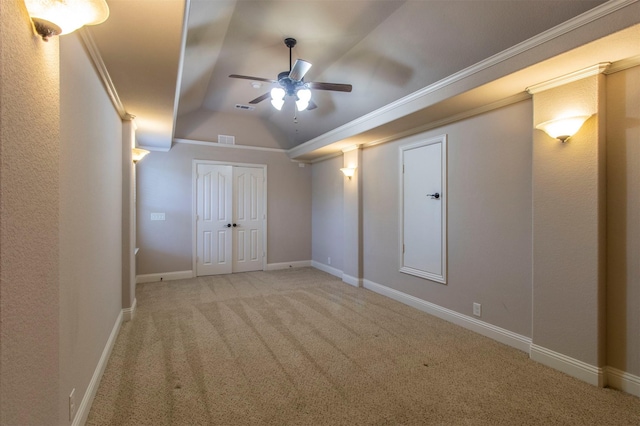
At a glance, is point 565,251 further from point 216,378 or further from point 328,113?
point 328,113

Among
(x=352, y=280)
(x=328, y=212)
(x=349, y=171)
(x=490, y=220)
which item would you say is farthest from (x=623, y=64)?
(x=328, y=212)

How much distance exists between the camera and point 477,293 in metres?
3.51

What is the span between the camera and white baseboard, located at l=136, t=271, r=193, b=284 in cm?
575

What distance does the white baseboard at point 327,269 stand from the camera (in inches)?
248

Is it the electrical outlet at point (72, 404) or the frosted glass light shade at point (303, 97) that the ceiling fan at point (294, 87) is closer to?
the frosted glass light shade at point (303, 97)

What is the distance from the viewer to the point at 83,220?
83.4 inches

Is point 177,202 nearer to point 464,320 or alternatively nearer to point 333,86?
point 333,86

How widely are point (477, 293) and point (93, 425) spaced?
3.54 metres

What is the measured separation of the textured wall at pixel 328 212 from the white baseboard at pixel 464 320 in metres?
1.62

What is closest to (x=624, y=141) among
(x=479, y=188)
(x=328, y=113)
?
(x=479, y=188)

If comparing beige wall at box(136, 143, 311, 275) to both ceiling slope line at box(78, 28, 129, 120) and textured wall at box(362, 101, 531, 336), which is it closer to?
ceiling slope line at box(78, 28, 129, 120)

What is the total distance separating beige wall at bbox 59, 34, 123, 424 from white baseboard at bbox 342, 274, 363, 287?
355 cm

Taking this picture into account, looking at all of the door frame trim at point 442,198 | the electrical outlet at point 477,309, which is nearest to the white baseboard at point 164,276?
the door frame trim at point 442,198

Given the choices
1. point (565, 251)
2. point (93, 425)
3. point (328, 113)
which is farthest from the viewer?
point (328, 113)
